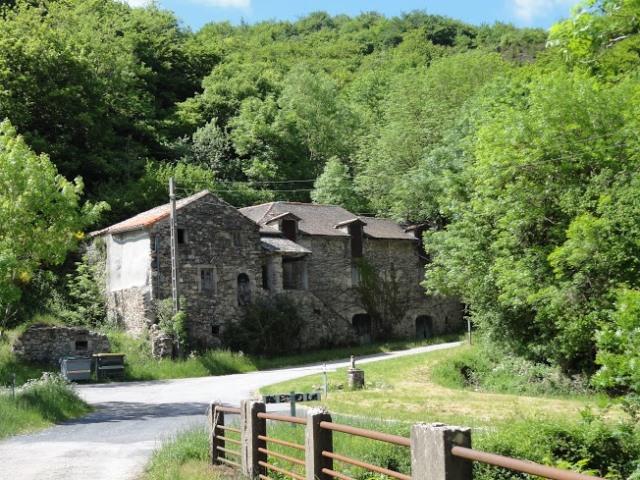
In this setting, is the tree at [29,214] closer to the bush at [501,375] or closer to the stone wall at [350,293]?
the bush at [501,375]

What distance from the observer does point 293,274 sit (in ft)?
135

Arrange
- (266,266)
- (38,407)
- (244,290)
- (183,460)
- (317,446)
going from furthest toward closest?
(266,266)
(244,290)
(38,407)
(183,460)
(317,446)

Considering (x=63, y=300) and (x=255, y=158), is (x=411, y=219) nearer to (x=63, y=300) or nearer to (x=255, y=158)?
(x=255, y=158)

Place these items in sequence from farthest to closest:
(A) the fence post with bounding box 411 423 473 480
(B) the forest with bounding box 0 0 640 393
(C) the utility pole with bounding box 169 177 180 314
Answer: (C) the utility pole with bounding box 169 177 180 314 < (B) the forest with bounding box 0 0 640 393 < (A) the fence post with bounding box 411 423 473 480

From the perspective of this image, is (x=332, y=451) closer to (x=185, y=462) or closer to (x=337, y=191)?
(x=185, y=462)

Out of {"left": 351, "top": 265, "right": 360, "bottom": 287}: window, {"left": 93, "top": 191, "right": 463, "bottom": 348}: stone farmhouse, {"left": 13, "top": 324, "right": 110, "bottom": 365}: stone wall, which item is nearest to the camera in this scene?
{"left": 13, "top": 324, "right": 110, "bottom": 365}: stone wall

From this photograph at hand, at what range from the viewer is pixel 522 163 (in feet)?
78.7

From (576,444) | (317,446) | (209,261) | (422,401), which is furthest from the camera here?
(209,261)

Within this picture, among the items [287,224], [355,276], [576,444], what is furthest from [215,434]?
[355,276]

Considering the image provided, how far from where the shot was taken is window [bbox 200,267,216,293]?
35.9 meters

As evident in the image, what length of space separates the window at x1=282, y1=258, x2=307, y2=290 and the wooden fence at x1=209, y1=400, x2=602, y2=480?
28143 mm

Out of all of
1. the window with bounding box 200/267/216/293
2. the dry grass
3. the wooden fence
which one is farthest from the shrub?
the wooden fence

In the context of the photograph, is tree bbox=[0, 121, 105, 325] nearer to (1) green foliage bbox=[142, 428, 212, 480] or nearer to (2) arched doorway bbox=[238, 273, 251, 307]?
(1) green foliage bbox=[142, 428, 212, 480]

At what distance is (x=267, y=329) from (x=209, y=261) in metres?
4.31
